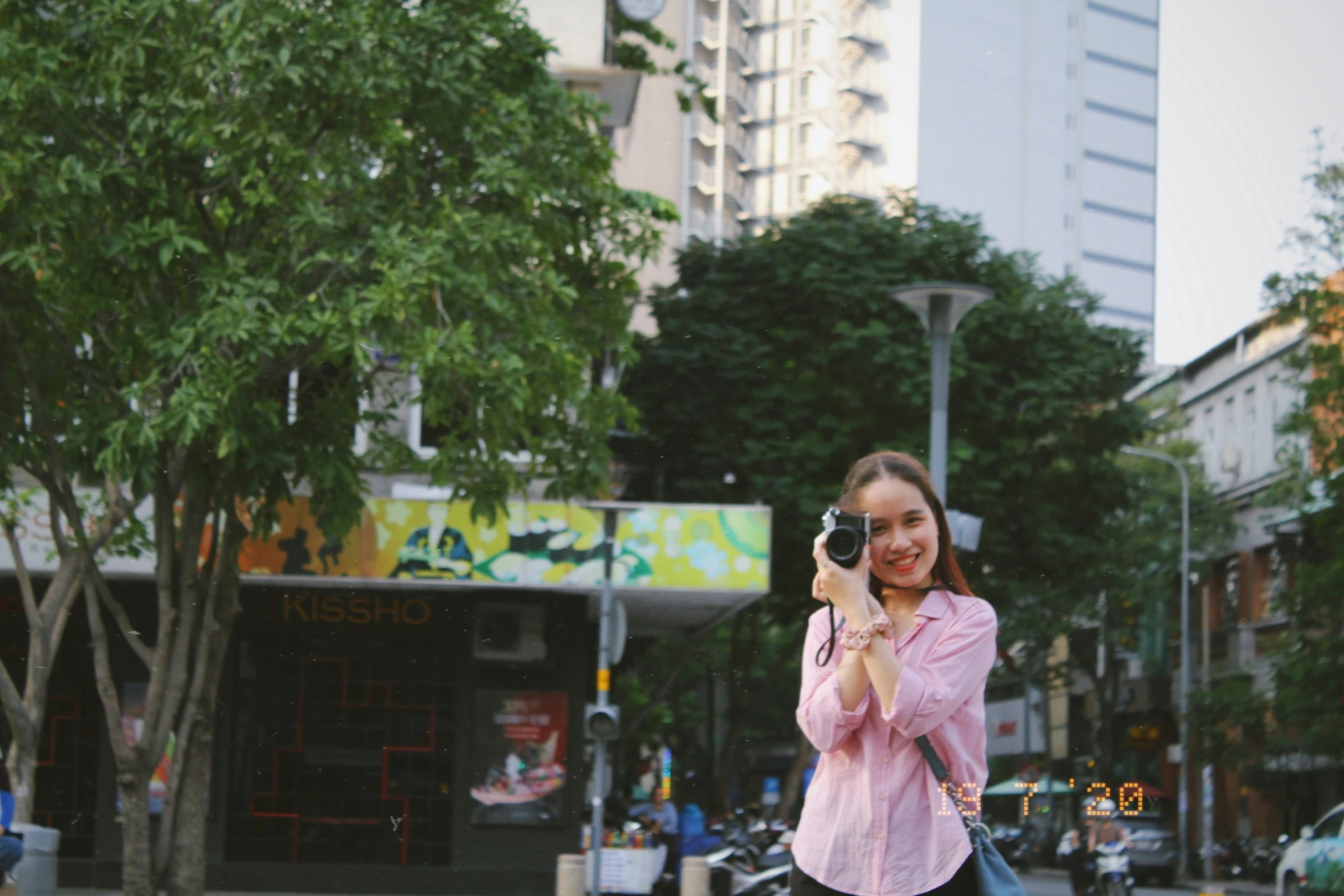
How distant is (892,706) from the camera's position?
7.43ft

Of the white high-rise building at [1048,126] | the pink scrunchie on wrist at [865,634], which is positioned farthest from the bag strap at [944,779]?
the white high-rise building at [1048,126]

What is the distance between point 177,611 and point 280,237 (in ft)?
10.4

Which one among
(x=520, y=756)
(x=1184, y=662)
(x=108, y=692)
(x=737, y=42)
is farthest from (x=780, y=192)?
(x=108, y=692)

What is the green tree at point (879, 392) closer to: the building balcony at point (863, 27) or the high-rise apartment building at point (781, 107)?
the high-rise apartment building at point (781, 107)

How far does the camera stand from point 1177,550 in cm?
2655

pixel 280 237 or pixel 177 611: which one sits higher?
pixel 280 237

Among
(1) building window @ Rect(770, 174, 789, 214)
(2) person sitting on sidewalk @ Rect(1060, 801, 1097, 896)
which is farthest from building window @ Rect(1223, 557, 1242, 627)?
(1) building window @ Rect(770, 174, 789, 214)

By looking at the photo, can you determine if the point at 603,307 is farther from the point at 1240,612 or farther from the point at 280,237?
the point at 1240,612

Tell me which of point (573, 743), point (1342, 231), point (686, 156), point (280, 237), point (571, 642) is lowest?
point (573, 743)

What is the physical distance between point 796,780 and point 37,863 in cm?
1590

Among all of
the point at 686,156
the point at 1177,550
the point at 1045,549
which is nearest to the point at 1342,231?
the point at 1045,549

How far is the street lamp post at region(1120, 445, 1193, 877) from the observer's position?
76.9 ft

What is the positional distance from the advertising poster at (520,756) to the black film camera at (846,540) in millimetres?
15531

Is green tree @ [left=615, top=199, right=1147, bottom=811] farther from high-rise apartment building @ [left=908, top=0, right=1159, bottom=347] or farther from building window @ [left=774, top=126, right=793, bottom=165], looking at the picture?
building window @ [left=774, top=126, right=793, bottom=165]
